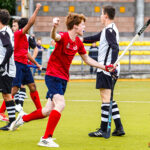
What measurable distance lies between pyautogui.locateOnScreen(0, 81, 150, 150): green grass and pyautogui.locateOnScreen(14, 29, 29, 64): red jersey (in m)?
1.39

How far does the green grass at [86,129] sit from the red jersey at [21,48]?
4.55 ft

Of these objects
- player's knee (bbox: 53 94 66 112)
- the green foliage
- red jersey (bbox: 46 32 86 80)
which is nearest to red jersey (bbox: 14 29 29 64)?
red jersey (bbox: 46 32 86 80)

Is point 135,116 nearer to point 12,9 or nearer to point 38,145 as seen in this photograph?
point 38,145

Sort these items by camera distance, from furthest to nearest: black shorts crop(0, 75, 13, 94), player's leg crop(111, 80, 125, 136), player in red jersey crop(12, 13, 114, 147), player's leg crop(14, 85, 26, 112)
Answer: player's leg crop(14, 85, 26, 112)
black shorts crop(0, 75, 13, 94)
player's leg crop(111, 80, 125, 136)
player in red jersey crop(12, 13, 114, 147)

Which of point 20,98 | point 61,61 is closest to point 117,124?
point 61,61

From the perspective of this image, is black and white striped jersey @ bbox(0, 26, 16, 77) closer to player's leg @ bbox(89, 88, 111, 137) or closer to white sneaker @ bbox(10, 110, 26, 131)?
white sneaker @ bbox(10, 110, 26, 131)

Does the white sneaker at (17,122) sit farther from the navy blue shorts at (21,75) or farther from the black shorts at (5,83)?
the navy blue shorts at (21,75)

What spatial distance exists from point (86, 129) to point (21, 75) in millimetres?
2244

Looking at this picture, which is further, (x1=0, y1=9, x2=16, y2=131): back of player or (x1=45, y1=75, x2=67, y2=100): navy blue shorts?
(x1=0, y1=9, x2=16, y2=131): back of player

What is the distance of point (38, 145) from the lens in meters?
7.71

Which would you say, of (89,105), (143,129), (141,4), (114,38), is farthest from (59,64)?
(141,4)

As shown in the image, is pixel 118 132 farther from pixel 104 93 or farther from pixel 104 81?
pixel 104 81

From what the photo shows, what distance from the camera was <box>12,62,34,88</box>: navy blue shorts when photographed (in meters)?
11.0

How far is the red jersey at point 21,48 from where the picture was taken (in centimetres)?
1084
